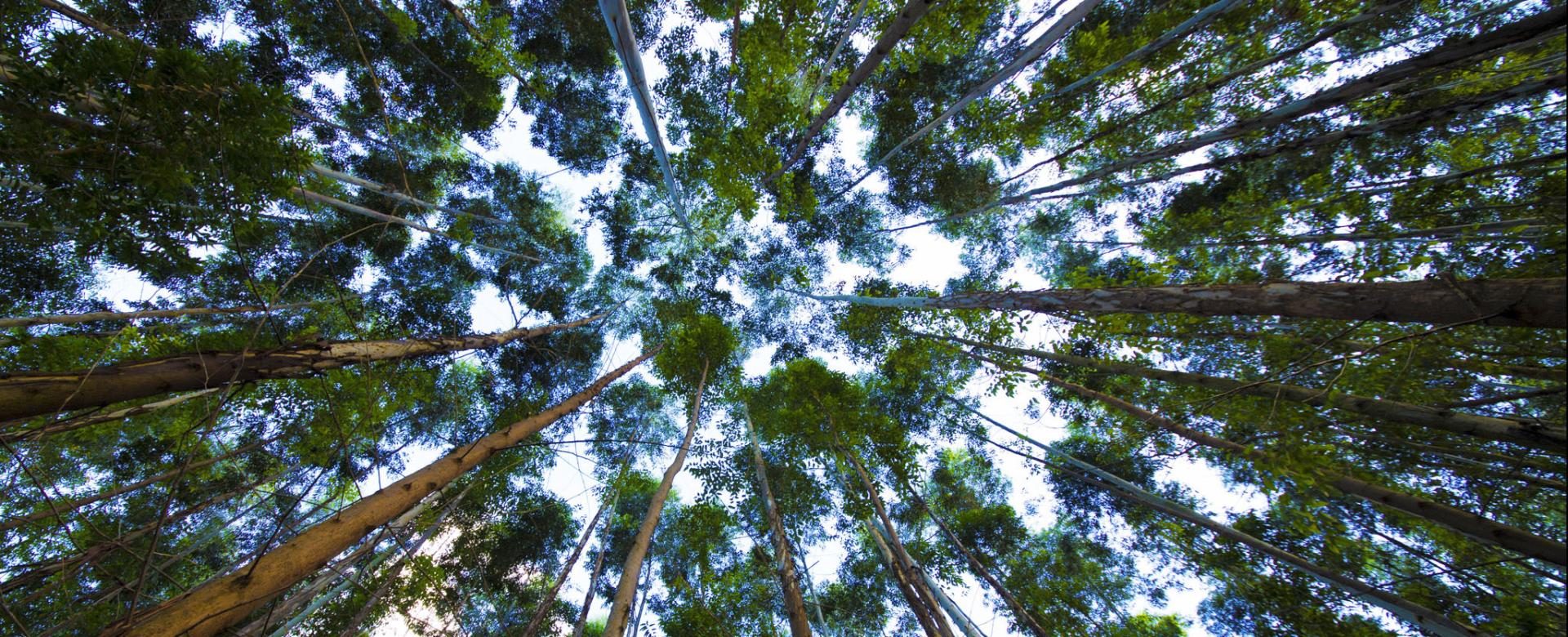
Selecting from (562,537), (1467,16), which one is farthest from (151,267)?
(1467,16)

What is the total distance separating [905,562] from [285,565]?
627 centimetres

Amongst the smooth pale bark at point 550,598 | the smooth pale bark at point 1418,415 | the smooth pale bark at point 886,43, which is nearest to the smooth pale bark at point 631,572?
the smooth pale bark at point 550,598

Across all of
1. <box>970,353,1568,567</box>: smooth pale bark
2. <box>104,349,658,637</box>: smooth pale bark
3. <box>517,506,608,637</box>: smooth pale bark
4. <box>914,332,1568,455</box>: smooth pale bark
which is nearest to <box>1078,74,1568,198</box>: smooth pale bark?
<box>914,332,1568,455</box>: smooth pale bark

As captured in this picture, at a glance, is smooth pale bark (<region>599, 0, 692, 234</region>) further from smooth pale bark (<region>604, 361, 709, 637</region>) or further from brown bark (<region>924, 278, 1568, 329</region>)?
brown bark (<region>924, 278, 1568, 329</region>)

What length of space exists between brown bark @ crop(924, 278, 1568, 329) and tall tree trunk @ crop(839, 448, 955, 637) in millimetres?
3823

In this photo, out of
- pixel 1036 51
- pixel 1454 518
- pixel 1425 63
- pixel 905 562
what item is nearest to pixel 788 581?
pixel 905 562

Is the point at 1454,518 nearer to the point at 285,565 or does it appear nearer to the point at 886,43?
the point at 886,43

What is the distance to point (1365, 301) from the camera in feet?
9.41

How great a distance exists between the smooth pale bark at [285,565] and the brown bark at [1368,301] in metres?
5.78

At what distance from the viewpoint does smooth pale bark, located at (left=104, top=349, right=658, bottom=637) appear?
7.43 ft

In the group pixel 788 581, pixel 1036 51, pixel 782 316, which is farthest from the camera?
pixel 782 316

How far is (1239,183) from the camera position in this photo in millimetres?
8656

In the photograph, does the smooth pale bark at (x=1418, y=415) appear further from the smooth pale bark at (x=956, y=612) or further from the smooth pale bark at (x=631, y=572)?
the smooth pale bark at (x=631, y=572)

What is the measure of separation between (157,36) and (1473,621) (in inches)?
733
